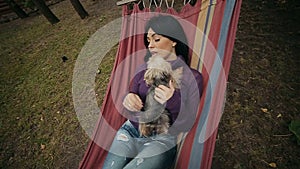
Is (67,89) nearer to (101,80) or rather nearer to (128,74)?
(101,80)

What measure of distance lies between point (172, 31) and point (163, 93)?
1.59ft

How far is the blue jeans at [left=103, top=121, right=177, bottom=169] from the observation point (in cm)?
136

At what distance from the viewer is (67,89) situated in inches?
131

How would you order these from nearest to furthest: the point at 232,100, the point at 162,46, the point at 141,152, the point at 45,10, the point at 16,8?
the point at 141,152, the point at 162,46, the point at 232,100, the point at 45,10, the point at 16,8

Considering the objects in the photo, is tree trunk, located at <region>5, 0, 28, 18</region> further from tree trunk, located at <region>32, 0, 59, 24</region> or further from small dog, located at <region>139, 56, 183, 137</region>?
small dog, located at <region>139, 56, 183, 137</region>

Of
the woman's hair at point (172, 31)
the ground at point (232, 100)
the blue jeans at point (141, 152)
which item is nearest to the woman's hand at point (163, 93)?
the blue jeans at point (141, 152)

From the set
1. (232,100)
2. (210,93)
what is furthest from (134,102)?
(232,100)

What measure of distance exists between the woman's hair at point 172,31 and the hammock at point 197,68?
12 cm

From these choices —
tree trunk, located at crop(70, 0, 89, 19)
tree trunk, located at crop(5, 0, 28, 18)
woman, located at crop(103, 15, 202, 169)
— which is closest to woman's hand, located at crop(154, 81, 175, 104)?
woman, located at crop(103, 15, 202, 169)

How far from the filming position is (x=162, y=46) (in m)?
1.64

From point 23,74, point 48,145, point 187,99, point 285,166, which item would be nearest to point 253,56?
point 285,166

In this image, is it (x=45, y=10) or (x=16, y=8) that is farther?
(x=16, y=8)

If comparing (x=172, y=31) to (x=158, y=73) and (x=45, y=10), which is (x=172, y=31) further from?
(x=45, y=10)

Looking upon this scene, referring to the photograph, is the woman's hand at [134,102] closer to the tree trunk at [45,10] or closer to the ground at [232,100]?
the ground at [232,100]
